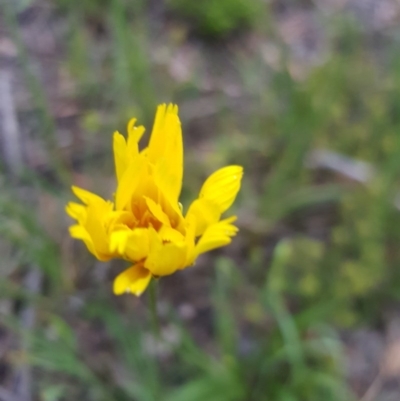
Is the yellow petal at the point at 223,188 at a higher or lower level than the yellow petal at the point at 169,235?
higher

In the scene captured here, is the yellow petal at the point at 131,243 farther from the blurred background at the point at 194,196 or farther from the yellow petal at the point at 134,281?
the blurred background at the point at 194,196

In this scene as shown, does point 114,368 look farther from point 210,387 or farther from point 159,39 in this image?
point 159,39

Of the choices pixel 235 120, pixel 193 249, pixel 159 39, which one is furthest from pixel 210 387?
pixel 159 39

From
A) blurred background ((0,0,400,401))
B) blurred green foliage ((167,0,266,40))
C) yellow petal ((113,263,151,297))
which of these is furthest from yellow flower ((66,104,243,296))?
blurred green foliage ((167,0,266,40))

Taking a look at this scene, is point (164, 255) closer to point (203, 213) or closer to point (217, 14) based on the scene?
point (203, 213)

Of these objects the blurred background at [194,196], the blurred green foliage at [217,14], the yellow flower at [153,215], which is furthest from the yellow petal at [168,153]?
the blurred green foliage at [217,14]

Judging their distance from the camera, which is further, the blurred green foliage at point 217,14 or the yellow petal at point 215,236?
the blurred green foliage at point 217,14
